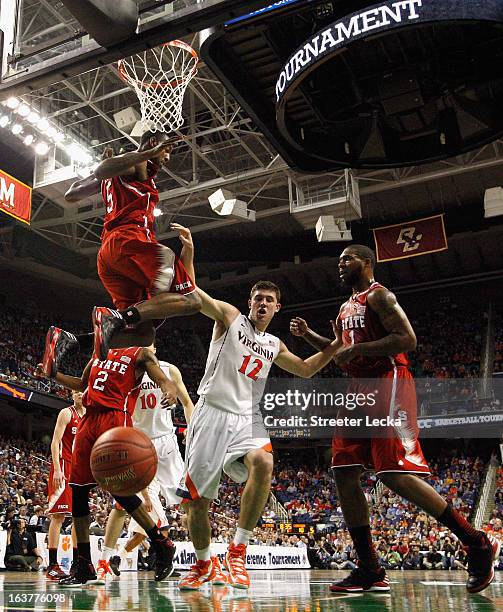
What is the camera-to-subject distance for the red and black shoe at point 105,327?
3.95 m

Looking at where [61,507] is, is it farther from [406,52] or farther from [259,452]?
[406,52]

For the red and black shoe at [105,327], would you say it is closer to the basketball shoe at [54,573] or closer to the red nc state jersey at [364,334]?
the red nc state jersey at [364,334]

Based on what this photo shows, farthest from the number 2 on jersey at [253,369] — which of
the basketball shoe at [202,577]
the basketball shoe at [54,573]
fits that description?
the basketball shoe at [54,573]

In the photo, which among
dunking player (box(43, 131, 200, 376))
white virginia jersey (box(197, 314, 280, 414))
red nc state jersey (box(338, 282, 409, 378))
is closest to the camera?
dunking player (box(43, 131, 200, 376))

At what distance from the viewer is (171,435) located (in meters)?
7.38

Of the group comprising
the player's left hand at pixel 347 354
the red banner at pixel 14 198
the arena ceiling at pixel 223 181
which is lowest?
the player's left hand at pixel 347 354

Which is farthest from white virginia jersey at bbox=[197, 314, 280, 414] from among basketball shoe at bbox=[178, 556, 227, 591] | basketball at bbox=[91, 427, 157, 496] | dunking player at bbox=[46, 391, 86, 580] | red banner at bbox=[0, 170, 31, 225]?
red banner at bbox=[0, 170, 31, 225]

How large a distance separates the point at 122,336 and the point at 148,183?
Answer: 3.81 feet

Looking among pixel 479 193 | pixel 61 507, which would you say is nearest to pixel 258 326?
pixel 61 507

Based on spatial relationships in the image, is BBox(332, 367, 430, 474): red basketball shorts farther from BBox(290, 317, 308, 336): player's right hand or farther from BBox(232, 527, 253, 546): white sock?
BBox(232, 527, 253, 546): white sock

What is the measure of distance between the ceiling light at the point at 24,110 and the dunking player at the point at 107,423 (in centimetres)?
1149

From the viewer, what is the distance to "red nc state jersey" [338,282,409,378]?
14.6 ft

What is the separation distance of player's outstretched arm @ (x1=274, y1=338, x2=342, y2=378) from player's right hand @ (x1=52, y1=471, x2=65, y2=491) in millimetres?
3316

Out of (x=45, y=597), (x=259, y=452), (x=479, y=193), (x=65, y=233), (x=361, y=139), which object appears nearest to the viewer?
(x=45, y=597)
